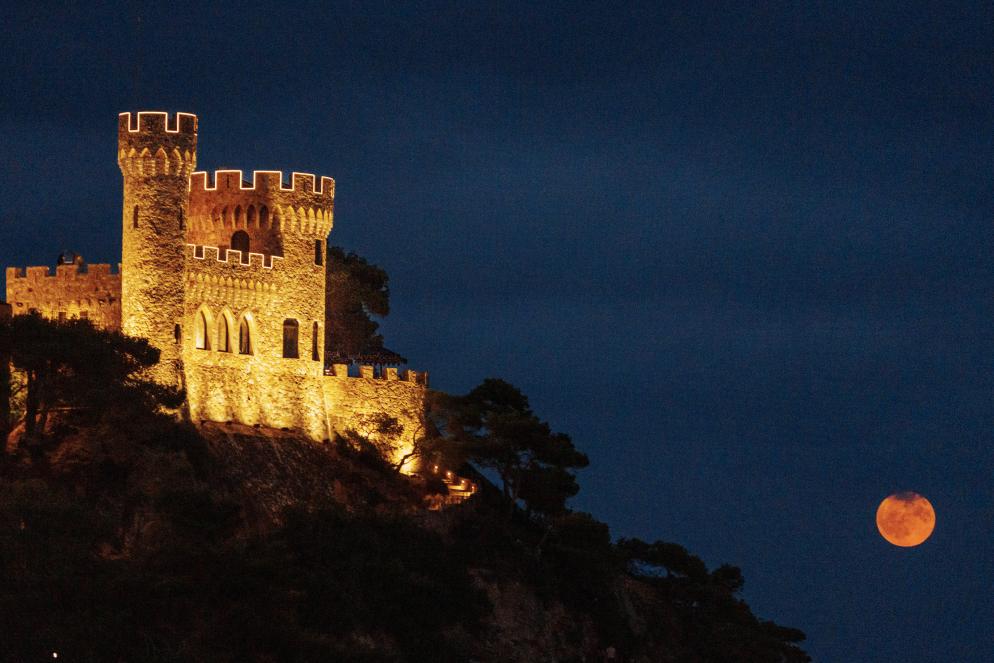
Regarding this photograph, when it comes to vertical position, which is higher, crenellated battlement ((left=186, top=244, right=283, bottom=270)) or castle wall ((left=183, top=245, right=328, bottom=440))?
crenellated battlement ((left=186, top=244, right=283, bottom=270))

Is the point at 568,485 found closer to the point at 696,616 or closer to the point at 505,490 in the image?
the point at 505,490

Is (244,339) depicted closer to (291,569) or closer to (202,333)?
(202,333)

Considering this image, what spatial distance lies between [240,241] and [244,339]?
4.54 meters

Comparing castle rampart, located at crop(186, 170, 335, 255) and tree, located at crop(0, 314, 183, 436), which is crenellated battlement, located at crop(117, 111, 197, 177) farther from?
tree, located at crop(0, 314, 183, 436)

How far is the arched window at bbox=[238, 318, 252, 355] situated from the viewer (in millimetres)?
84625

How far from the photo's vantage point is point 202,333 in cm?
8275

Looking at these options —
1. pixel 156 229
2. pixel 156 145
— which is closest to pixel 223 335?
pixel 156 229

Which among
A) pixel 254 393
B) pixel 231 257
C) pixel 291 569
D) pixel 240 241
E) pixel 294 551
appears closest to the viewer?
pixel 291 569

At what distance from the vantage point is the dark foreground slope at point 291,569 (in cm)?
6631

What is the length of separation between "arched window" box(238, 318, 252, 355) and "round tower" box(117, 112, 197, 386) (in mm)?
3898

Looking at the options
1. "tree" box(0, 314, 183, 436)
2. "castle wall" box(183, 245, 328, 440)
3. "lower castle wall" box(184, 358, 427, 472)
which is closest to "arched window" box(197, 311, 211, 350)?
"castle wall" box(183, 245, 328, 440)

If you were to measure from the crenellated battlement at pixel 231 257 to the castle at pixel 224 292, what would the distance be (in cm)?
5

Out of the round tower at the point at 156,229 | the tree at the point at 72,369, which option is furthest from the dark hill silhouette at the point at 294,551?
the round tower at the point at 156,229

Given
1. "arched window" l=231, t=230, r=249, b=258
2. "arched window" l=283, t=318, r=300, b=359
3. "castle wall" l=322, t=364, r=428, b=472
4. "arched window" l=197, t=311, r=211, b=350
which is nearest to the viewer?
"arched window" l=197, t=311, r=211, b=350
